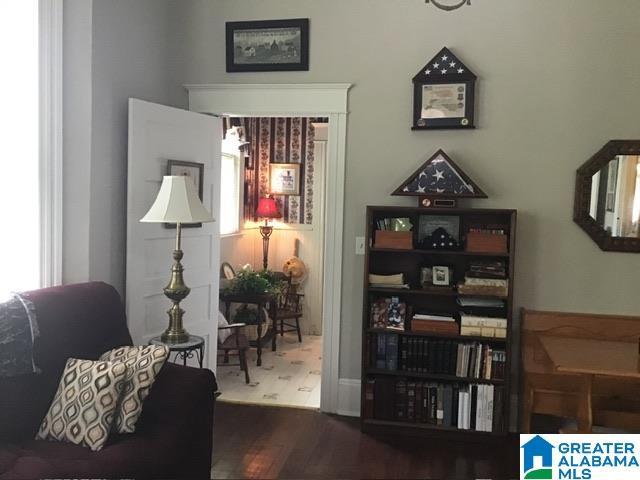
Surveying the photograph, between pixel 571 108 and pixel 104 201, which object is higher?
pixel 571 108

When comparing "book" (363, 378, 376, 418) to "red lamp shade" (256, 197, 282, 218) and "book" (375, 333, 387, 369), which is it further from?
"red lamp shade" (256, 197, 282, 218)

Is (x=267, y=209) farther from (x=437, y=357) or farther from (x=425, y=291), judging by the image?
(x=437, y=357)

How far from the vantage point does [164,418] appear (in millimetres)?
2469

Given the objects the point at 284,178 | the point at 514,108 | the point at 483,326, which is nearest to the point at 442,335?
the point at 483,326

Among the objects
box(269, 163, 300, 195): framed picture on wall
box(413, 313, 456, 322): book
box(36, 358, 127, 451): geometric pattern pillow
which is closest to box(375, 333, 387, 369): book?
box(413, 313, 456, 322): book

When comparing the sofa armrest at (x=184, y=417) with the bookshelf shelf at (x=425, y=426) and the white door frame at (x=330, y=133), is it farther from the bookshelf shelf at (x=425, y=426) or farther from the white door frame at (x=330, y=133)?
the white door frame at (x=330, y=133)

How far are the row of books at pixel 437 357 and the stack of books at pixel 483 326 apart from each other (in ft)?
0.32

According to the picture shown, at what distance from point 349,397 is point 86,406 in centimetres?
198

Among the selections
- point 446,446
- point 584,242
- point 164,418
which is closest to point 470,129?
point 584,242

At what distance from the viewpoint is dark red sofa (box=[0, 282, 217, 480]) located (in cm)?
217

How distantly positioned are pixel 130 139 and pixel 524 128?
2371 mm

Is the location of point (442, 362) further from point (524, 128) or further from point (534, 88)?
point (534, 88)

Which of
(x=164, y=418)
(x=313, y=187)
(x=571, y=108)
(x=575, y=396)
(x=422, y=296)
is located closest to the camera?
(x=164, y=418)

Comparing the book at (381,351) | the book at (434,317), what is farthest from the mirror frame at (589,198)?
the book at (381,351)
